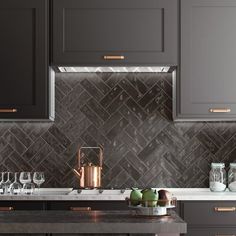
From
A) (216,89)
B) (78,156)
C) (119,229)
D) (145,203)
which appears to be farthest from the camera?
(78,156)

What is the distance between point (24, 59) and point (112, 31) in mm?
709

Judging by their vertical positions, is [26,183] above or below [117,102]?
below

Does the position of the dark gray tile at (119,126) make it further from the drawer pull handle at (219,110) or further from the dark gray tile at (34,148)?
the drawer pull handle at (219,110)

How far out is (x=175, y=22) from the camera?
426 cm

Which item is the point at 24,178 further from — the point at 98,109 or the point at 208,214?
the point at 208,214

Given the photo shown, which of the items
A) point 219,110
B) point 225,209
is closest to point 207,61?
point 219,110

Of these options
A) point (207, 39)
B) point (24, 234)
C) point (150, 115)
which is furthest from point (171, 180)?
point (24, 234)

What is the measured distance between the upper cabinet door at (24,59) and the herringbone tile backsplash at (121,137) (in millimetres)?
446

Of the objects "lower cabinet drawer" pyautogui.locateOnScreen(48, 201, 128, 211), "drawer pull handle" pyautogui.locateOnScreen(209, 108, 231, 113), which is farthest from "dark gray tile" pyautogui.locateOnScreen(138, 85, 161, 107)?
"lower cabinet drawer" pyautogui.locateOnScreen(48, 201, 128, 211)

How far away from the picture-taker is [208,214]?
398 cm

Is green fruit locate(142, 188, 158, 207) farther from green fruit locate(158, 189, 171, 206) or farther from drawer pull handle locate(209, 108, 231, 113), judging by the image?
drawer pull handle locate(209, 108, 231, 113)

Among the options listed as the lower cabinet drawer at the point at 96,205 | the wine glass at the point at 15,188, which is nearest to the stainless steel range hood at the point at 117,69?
the wine glass at the point at 15,188

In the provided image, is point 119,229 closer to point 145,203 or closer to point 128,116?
point 145,203

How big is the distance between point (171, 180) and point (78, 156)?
801mm
